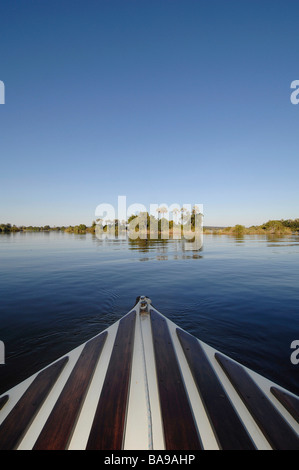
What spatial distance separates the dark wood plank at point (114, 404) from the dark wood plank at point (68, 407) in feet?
0.68

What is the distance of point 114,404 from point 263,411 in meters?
1.45

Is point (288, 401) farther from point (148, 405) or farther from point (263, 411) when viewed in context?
point (148, 405)

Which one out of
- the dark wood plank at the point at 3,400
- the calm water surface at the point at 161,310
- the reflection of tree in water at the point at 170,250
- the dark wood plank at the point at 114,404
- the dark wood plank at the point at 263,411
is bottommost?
the calm water surface at the point at 161,310

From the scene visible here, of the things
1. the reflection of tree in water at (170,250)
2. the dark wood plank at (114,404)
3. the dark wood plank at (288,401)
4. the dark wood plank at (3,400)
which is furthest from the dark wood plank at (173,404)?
the reflection of tree in water at (170,250)

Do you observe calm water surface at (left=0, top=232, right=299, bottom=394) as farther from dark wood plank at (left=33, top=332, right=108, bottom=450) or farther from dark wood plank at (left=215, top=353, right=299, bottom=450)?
dark wood plank at (left=33, top=332, right=108, bottom=450)

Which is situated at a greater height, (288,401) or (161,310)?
(288,401)

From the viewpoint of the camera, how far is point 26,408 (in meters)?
1.97

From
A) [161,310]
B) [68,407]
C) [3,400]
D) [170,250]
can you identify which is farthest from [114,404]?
[170,250]

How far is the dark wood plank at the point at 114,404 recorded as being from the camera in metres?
1.61

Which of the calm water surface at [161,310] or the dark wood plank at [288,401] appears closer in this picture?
the dark wood plank at [288,401]

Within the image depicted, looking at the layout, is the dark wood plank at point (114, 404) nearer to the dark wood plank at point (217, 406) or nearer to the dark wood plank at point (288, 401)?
the dark wood plank at point (217, 406)

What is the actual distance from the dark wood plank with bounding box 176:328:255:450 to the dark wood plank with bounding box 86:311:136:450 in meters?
0.80

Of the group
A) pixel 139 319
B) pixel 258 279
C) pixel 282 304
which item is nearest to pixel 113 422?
pixel 139 319

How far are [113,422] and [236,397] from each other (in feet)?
4.17
